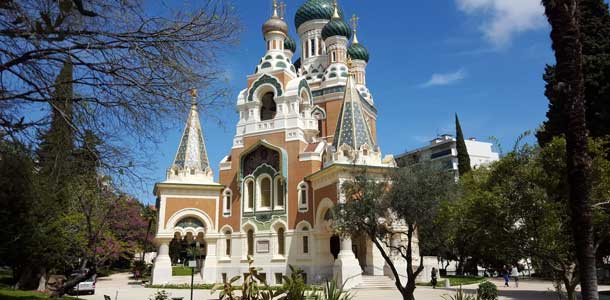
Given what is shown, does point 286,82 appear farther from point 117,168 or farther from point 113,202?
point 117,168

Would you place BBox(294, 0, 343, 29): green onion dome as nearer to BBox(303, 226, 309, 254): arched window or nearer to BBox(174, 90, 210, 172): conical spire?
BBox(174, 90, 210, 172): conical spire

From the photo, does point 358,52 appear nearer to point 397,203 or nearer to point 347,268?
point 347,268

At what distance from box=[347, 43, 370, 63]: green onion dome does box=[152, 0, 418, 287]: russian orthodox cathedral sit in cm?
896

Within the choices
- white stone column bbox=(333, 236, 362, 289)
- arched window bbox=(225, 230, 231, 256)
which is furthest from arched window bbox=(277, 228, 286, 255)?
white stone column bbox=(333, 236, 362, 289)

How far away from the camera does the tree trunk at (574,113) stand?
28.1ft

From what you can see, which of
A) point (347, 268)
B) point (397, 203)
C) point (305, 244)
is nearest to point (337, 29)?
point (305, 244)

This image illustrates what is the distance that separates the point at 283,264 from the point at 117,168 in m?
17.1

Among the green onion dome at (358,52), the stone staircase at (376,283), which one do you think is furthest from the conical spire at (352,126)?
the green onion dome at (358,52)

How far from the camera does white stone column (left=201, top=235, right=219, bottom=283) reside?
85.7 ft

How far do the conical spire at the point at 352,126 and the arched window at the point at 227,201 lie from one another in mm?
7326

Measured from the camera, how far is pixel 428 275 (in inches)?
1045

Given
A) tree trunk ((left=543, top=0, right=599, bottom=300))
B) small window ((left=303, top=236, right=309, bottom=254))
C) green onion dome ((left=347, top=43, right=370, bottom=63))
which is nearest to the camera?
tree trunk ((left=543, top=0, right=599, bottom=300))

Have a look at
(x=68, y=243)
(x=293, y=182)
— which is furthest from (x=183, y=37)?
(x=293, y=182)

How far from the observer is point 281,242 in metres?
25.7
